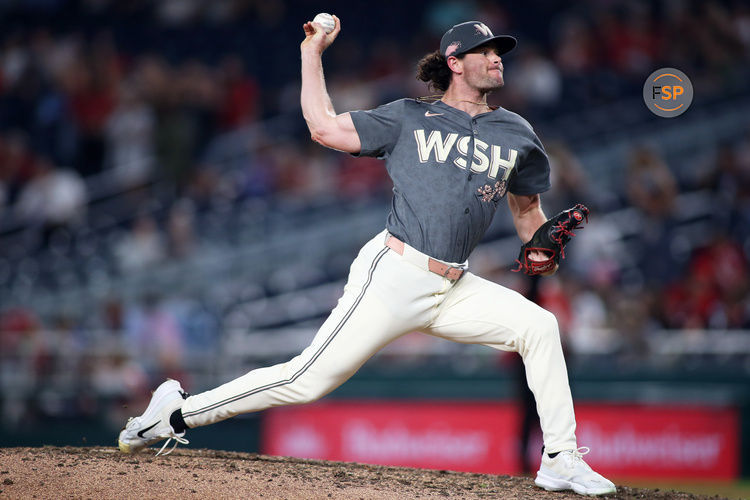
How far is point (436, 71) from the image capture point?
4520 mm

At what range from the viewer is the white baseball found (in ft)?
13.7

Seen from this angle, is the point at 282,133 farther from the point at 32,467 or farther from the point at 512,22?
the point at 32,467

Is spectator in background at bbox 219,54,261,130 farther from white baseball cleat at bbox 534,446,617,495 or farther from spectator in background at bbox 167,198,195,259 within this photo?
white baseball cleat at bbox 534,446,617,495

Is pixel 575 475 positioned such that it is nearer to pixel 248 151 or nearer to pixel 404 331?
pixel 404 331

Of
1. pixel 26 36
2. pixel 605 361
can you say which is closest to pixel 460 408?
pixel 605 361

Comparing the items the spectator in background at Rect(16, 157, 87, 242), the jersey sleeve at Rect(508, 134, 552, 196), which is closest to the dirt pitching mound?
the jersey sleeve at Rect(508, 134, 552, 196)

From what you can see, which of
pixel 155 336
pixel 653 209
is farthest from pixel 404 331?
pixel 653 209

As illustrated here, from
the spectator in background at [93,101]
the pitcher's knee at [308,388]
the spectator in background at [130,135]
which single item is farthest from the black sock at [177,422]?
the spectator in background at [93,101]

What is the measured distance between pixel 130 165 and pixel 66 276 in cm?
200

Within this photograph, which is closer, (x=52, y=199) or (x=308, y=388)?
(x=308, y=388)

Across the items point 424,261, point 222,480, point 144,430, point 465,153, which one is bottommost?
point 222,480

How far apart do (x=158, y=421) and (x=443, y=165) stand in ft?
6.00

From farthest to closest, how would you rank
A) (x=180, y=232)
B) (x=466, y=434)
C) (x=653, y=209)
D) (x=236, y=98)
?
(x=236, y=98) < (x=653, y=209) < (x=180, y=232) < (x=466, y=434)

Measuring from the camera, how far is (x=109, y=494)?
12.6 feet
